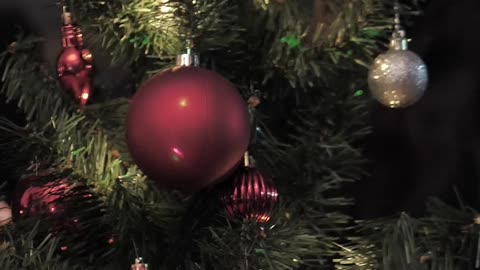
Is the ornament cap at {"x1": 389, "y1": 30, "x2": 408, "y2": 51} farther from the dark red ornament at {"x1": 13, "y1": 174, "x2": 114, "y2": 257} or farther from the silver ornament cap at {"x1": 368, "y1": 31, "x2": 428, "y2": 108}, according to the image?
the dark red ornament at {"x1": 13, "y1": 174, "x2": 114, "y2": 257}

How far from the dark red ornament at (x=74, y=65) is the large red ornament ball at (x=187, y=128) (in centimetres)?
11

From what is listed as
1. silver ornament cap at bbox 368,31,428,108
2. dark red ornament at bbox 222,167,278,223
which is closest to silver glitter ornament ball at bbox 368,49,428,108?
silver ornament cap at bbox 368,31,428,108

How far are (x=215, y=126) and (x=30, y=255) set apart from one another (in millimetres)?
162

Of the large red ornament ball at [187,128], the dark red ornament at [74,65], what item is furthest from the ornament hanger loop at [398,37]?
the dark red ornament at [74,65]

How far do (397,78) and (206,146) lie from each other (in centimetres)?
16

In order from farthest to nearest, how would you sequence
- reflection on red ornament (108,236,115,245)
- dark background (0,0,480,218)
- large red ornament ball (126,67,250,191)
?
dark background (0,0,480,218), reflection on red ornament (108,236,115,245), large red ornament ball (126,67,250,191)

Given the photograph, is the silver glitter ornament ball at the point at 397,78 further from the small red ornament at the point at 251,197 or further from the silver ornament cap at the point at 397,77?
the small red ornament at the point at 251,197

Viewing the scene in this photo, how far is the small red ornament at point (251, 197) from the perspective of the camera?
0.57 metres

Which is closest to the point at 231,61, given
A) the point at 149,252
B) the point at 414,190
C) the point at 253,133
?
the point at 253,133

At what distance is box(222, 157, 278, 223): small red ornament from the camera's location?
57 centimetres

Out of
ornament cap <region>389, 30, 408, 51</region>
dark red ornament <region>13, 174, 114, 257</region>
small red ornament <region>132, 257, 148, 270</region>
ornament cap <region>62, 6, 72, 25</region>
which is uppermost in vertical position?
ornament cap <region>62, 6, 72, 25</region>

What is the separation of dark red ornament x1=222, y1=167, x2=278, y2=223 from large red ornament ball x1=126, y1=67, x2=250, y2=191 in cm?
5

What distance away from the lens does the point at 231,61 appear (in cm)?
64

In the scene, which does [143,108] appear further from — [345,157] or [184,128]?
[345,157]
